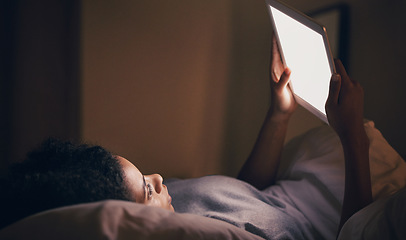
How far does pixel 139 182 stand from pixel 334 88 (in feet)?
1.59

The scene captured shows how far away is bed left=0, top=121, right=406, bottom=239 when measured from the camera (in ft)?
1.48

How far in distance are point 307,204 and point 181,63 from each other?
890mm

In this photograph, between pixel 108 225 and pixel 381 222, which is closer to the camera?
pixel 108 225

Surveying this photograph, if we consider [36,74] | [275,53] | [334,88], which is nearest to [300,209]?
[334,88]

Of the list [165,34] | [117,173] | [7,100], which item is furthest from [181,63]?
[117,173]

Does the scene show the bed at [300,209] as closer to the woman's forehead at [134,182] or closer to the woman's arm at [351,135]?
the woman's arm at [351,135]

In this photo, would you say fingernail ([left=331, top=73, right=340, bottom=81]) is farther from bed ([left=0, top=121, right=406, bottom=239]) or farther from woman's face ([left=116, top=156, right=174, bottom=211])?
woman's face ([left=116, top=156, right=174, bottom=211])

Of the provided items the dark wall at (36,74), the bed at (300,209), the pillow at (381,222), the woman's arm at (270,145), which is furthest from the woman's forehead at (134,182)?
the dark wall at (36,74)

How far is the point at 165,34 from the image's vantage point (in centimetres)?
146

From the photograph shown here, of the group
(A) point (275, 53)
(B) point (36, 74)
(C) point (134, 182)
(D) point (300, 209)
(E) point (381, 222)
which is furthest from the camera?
(B) point (36, 74)

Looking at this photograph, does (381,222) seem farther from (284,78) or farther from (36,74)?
(36,74)

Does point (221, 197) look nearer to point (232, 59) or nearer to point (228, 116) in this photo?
point (228, 116)

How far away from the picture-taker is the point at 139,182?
708mm

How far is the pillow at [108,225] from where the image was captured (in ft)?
1.46
